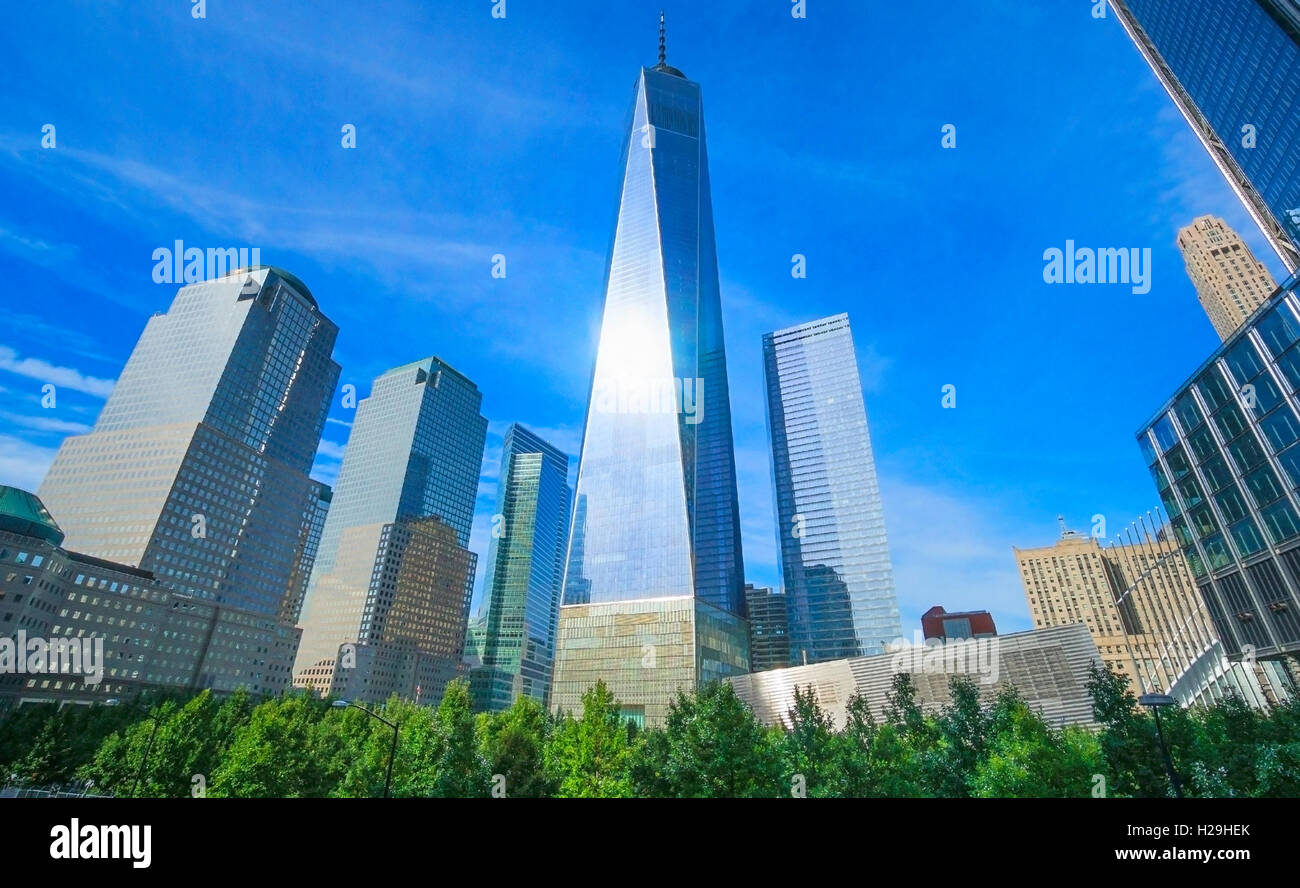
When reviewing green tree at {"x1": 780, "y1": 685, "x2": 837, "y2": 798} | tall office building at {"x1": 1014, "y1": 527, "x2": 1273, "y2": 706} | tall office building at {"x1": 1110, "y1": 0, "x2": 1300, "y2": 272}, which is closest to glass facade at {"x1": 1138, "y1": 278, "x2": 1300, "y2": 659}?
tall office building at {"x1": 1014, "y1": 527, "x2": 1273, "y2": 706}

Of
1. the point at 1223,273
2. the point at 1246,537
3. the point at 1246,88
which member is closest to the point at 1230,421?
the point at 1246,537

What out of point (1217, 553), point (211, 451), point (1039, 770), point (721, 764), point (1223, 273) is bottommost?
point (1039, 770)

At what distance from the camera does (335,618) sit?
611ft

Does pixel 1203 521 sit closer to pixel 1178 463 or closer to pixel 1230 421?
pixel 1178 463

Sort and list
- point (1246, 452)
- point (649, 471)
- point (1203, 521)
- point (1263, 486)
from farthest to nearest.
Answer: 1. point (649, 471)
2. point (1203, 521)
3. point (1246, 452)
4. point (1263, 486)

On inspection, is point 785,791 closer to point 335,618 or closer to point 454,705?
point 454,705

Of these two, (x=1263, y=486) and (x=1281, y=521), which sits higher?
(x=1263, y=486)

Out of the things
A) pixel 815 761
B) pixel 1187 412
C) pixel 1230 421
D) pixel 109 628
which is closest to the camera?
pixel 815 761

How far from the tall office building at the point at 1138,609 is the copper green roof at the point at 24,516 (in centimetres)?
16134

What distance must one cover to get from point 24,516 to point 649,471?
4340 inches

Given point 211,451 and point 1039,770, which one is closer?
point 1039,770

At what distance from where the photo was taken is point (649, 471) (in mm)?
121812

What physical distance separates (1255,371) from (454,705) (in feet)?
242
